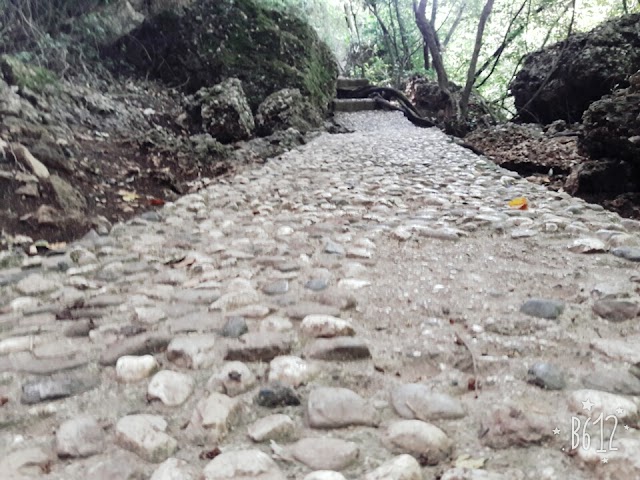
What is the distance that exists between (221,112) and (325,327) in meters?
4.85

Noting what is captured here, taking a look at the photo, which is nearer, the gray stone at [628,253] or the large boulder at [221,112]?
the gray stone at [628,253]

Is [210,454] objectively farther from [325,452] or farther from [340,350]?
[340,350]

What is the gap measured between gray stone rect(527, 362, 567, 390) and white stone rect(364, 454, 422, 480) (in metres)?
0.45

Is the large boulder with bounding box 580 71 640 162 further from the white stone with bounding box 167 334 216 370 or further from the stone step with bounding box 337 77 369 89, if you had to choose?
the stone step with bounding box 337 77 369 89

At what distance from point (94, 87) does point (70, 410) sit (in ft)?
17.1

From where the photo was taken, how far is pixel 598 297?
69.1 inches

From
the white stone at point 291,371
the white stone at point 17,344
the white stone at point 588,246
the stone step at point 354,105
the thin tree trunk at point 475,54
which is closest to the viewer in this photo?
the white stone at point 291,371

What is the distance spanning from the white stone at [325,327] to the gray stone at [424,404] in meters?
0.34

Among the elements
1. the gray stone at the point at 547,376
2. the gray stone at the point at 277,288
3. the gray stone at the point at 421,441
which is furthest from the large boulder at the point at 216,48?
the gray stone at the point at 421,441

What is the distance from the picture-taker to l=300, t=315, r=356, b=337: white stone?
1555 millimetres

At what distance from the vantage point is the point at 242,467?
98 cm

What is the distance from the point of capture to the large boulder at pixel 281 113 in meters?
6.84

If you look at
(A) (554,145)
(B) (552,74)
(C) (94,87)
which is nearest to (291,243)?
(C) (94,87)

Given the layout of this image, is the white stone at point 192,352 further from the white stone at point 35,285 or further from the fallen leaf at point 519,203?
the fallen leaf at point 519,203
